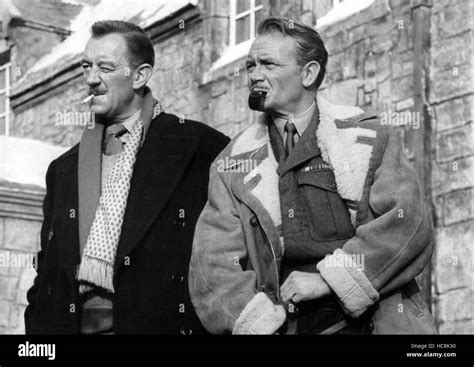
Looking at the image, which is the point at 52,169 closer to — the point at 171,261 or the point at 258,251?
the point at 171,261

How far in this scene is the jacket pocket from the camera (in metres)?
Answer: 5.12

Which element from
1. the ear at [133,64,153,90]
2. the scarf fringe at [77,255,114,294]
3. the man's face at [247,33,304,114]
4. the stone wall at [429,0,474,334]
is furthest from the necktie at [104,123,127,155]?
the stone wall at [429,0,474,334]

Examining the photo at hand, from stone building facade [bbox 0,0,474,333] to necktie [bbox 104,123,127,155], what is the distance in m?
3.69

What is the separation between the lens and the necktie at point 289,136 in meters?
5.32

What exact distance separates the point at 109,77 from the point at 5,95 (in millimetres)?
11953

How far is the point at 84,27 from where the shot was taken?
56.2ft

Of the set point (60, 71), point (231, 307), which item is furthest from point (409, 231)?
point (60, 71)

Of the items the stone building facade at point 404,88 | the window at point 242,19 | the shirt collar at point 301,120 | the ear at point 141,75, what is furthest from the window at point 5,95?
the shirt collar at point 301,120

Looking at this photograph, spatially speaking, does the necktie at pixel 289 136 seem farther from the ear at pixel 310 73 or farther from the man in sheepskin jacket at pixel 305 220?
the ear at pixel 310 73

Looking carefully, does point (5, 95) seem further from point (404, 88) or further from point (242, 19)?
point (404, 88)

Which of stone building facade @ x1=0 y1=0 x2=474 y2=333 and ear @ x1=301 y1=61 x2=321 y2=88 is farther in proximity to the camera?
stone building facade @ x1=0 y1=0 x2=474 y2=333

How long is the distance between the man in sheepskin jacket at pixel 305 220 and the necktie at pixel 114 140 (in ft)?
1.96

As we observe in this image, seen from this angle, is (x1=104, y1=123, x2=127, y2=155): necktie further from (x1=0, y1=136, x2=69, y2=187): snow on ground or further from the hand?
(x1=0, y1=136, x2=69, y2=187): snow on ground

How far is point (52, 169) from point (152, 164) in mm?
505
